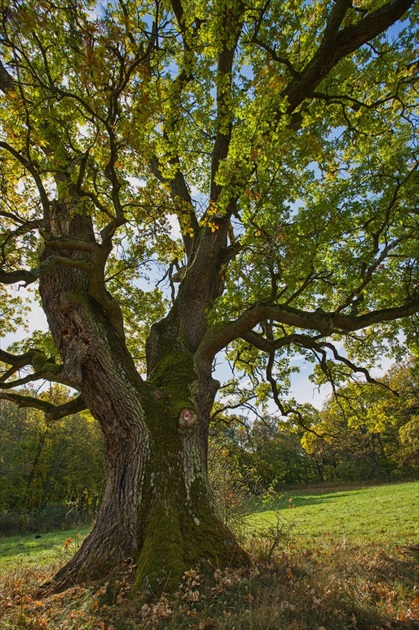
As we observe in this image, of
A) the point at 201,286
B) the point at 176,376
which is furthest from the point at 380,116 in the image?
the point at 176,376

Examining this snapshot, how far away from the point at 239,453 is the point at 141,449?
5660 millimetres

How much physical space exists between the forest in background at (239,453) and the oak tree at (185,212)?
158 cm

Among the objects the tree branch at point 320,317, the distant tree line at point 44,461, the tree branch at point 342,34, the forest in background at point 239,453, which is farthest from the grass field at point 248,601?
the distant tree line at point 44,461

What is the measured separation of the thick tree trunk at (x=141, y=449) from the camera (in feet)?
14.3

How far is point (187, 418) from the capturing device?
5.54 m

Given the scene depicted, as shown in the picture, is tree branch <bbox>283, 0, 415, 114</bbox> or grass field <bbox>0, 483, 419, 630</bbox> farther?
tree branch <bbox>283, 0, 415, 114</bbox>

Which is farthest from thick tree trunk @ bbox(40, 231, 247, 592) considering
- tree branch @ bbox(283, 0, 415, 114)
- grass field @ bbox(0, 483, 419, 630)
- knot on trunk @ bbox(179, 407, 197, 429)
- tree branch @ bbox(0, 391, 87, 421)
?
tree branch @ bbox(283, 0, 415, 114)

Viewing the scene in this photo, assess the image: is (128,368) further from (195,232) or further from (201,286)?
(195,232)

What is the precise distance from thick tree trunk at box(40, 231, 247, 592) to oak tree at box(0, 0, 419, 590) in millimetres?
26

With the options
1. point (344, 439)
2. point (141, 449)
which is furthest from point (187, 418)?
point (344, 439)

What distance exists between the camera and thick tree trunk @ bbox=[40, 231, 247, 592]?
4.36m

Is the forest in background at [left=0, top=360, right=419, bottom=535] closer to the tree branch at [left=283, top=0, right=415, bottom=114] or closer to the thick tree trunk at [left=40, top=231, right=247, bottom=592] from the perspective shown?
the thick tree trunk at [left=40, top=231, right=247, bottom=592]

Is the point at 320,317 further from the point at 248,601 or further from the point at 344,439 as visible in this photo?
the point at 344,439

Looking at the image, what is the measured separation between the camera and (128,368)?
5812mm
